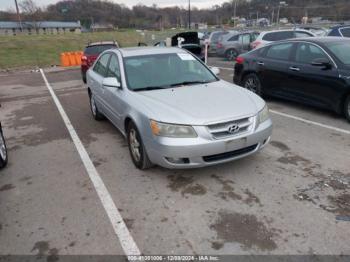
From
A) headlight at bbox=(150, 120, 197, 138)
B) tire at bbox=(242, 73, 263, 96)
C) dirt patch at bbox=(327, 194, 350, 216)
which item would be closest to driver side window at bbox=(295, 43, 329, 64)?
tire at bbox=(242, 73, 263, 96)

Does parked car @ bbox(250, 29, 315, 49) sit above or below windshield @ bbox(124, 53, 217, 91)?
below

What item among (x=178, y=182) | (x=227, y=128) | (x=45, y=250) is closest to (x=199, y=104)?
(x=227, y=128)

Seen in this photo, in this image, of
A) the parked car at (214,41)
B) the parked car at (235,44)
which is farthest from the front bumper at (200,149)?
the parked car at (214,41)

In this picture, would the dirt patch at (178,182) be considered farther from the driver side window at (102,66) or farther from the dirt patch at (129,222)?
the driver side window at (102,66)

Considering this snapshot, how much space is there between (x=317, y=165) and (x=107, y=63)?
3819mm

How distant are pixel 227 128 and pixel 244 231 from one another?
1.19 m

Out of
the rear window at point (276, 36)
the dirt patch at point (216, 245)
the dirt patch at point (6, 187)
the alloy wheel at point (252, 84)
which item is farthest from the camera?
the rear window at point (276, 36)

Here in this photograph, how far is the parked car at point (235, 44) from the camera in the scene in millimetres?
18625

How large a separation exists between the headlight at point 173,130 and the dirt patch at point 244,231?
0.94 m

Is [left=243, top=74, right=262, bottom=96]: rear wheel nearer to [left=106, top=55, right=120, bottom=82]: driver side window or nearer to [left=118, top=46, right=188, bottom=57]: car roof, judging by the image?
[left=118, top=46, right=188, bottom=57]: car roof

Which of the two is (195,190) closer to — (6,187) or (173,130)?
(173,130)

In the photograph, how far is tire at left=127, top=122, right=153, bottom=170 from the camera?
13.8 feet

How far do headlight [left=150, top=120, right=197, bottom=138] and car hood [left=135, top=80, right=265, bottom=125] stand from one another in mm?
57

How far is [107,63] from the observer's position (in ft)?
19.1
